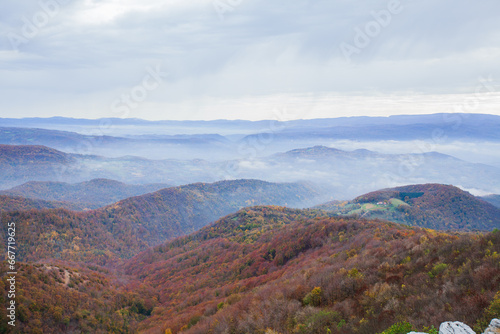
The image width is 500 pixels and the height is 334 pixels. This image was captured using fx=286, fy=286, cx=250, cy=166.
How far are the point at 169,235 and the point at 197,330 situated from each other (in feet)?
622

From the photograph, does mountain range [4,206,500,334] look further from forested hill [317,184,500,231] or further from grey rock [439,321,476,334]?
forested hill [317,184,500,231]

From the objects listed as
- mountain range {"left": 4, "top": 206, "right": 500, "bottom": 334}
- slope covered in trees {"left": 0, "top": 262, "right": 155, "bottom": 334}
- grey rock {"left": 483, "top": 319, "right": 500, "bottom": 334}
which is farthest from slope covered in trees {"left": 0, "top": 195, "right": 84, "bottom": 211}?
grey rock {"left": 483, "top": 319, "right": 500, "bottom": 334}

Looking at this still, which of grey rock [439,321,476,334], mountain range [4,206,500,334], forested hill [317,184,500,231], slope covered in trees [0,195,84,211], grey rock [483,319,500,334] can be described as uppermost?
grey rock [439,321,476,334]

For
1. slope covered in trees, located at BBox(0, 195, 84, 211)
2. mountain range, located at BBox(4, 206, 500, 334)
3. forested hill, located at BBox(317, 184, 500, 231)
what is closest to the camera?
mountain range, located at BBox(4, 206, 500, 334)

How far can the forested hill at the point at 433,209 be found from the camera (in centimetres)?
12612

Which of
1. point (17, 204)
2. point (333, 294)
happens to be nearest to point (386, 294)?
point (333, 294)

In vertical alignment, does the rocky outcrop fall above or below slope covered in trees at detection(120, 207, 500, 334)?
above

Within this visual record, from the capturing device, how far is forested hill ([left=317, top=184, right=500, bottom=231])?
414 feet

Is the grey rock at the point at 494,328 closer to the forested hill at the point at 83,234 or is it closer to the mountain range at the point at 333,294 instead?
the mountain range at the point at 333,294

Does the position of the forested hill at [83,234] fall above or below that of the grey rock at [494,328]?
below

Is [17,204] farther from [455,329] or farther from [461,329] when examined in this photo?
[461,329]

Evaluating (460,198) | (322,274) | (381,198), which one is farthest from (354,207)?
(322,274)

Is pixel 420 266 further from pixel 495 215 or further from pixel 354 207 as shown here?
pixel 495 215

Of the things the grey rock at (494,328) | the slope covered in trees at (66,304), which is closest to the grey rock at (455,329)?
the grey rock at (494,328)
